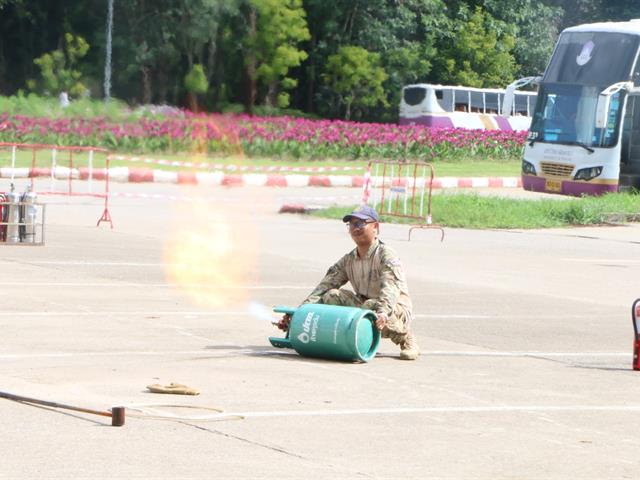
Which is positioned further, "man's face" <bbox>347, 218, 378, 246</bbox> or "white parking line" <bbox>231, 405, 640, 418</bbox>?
"man's face" <bbox>347, 218, 378, 246</bbox>

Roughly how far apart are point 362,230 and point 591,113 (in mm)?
25338

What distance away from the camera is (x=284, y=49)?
226 feet

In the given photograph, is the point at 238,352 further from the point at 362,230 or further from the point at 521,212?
the point at 521,212

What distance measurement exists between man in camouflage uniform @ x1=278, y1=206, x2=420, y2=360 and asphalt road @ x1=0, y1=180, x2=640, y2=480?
0.29 metres

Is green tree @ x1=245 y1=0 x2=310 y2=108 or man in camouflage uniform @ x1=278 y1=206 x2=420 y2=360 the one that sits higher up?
green tree @ x1=245 y1=0 x2=310 y2=108

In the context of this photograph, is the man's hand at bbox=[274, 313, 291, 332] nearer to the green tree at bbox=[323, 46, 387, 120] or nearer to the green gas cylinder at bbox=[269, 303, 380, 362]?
the green gas cylinder at bbox=[269, 303, 380, 362]

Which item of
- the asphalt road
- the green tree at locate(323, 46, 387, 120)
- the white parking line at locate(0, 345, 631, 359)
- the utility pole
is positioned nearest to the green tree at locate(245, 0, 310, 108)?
the green tree at locate(323, 46, 387, 120)

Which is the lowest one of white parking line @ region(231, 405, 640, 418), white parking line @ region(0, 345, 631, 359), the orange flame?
the orange flame

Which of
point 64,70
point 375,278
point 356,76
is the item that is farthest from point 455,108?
point 375,278

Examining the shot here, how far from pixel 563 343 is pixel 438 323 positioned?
1.59 meters

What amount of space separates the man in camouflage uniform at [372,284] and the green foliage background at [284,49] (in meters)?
54.9

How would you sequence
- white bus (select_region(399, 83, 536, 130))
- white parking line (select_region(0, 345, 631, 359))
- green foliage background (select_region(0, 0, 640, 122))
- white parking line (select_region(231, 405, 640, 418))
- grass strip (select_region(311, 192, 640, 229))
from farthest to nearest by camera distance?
1. green foliage background (select_region(0, 0, 640, 122))
2. white bus (select_region(399, 83, 536, 130))
3. grass strip (select_region(311, 192, 640, 229))
4. white parking line (select_region(0, 345, 631, 359))
5. white parking line (select_region(231, 405, 640, 418))

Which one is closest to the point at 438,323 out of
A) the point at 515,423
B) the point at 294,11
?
the point at 515,423

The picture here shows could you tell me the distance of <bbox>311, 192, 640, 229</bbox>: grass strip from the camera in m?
30.7
